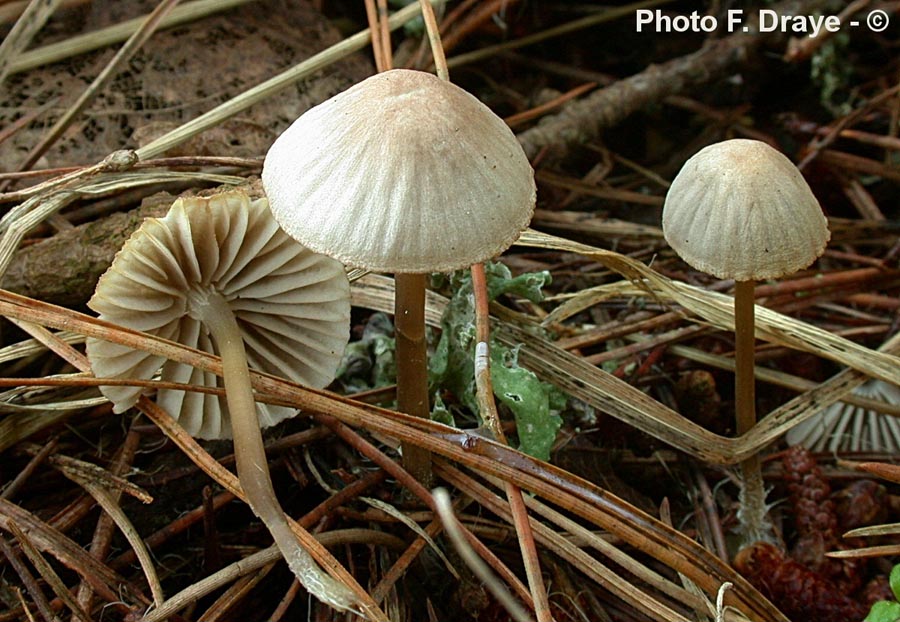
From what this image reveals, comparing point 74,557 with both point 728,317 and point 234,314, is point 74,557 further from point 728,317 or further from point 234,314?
point 728,317

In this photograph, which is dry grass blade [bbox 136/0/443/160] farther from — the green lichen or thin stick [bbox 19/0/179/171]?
the green lichen

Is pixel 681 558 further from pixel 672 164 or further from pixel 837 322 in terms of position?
pixel 672 164

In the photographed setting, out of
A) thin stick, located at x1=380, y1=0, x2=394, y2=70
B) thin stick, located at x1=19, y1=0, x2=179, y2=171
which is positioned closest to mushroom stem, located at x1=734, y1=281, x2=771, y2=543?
thin stick, located at x1=380, y1=0, x2=394, y2=70

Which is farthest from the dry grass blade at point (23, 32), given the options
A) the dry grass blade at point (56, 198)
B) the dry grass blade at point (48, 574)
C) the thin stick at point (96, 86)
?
the dry grass blade at point (48, 574)

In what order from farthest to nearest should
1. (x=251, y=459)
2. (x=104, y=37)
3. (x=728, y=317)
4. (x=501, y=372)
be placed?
(x=104, y=37), (x=728, y=317), (x=501, y=372), (x=251, y=459)

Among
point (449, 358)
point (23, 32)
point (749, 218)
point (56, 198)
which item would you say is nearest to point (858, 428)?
point (749, 218)

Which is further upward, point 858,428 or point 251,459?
point 251,459

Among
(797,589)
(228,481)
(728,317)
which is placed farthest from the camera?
(728,317)
